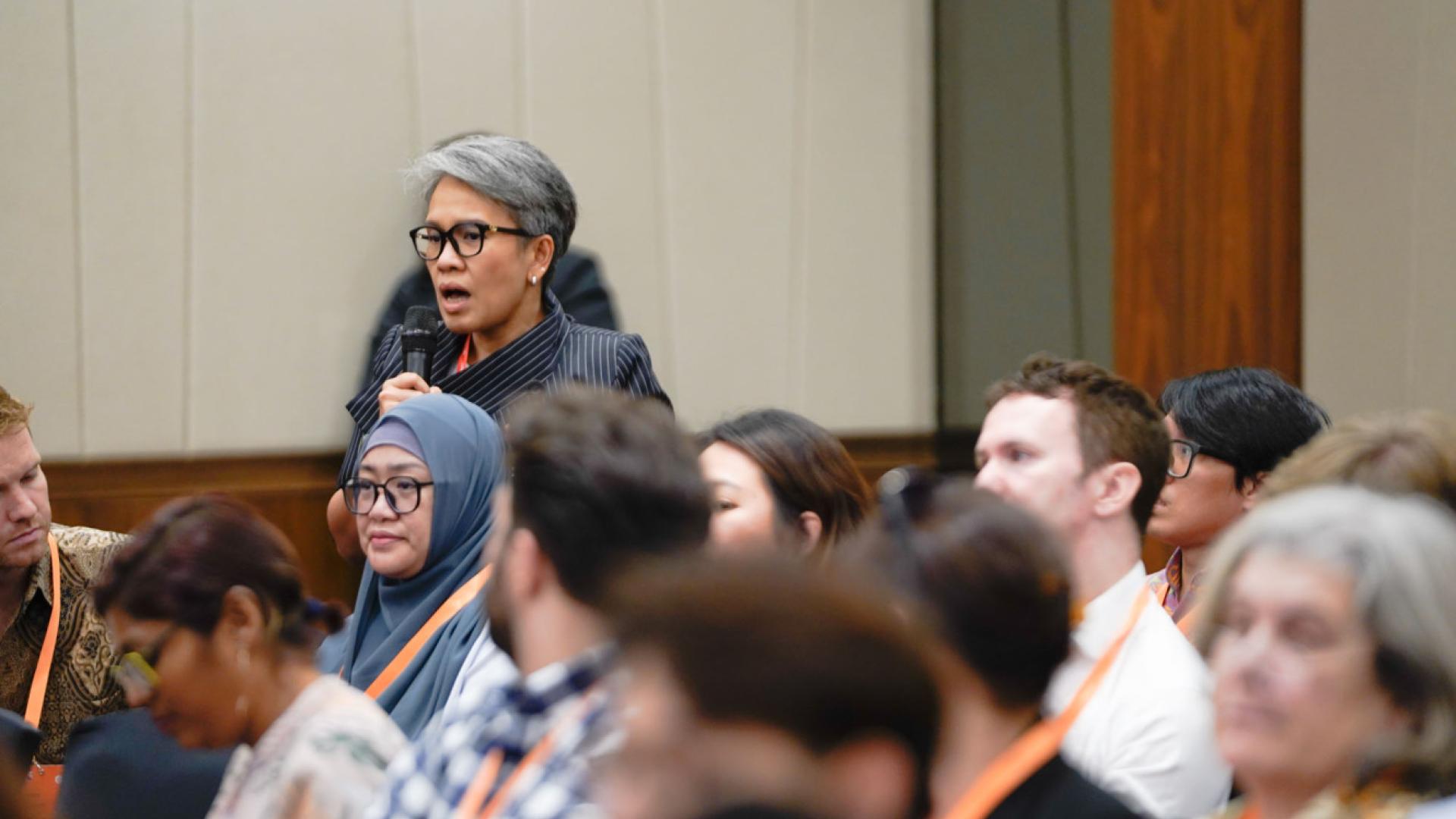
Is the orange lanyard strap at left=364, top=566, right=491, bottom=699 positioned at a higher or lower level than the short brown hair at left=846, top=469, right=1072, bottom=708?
lower

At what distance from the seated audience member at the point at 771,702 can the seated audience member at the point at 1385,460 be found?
3.38ft

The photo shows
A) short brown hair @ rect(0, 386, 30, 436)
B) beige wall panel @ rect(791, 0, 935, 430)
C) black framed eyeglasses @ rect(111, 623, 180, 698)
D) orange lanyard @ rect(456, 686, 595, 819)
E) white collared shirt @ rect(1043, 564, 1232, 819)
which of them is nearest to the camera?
orange lanyard @ rect(456, 686, 595, 819)

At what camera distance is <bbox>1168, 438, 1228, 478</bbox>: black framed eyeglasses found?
274cm

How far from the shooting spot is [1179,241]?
443cm

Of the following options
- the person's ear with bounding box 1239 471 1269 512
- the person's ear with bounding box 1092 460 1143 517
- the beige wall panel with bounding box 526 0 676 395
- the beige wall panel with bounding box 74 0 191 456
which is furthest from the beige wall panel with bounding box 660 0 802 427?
the person's ear with bounding box 1092 460 1143 517

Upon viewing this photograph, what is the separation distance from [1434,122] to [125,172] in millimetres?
3360

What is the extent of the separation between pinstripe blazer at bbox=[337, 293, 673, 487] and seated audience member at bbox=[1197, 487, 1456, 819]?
1.65 metres

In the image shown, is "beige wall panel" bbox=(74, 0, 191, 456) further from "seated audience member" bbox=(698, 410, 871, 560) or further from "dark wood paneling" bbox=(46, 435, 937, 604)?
"seated audience member" bbox=(698, 410, 871, 560)

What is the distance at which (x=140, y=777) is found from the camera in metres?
1.92

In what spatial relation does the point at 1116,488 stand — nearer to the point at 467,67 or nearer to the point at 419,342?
the point at 419,342

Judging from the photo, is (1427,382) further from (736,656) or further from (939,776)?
(736,656)

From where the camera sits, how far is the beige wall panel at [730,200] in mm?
4656

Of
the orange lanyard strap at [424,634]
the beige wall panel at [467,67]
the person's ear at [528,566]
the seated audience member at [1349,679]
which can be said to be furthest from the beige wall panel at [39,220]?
the seated audience member at [1349,679]

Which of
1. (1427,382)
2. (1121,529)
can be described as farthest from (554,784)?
(1427,382)
